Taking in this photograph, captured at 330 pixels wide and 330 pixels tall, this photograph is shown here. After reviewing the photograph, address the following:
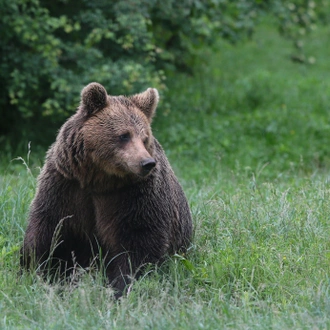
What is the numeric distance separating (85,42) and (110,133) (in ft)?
16.4

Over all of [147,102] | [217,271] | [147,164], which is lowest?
[217,271]

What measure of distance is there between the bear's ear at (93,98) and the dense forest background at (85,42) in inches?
168

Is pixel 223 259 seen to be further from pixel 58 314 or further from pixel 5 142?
pixel 5 142

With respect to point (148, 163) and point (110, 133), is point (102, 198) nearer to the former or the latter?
point (110, 133)

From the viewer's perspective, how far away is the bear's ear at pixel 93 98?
16.6 feet

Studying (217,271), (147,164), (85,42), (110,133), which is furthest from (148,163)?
(85,42)

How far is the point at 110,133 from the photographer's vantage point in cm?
505

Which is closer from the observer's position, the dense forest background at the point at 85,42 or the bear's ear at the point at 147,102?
the bear's ear at the point at 147,102

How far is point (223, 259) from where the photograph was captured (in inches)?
206

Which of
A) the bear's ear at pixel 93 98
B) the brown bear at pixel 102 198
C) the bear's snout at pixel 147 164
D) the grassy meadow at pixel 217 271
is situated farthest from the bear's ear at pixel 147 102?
the grassy meadow at pixel 217 271

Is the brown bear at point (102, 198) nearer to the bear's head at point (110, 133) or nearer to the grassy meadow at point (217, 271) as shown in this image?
the bear's head at point (110, 133)

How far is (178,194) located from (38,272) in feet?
4.24

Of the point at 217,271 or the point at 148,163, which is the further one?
the point at 217,271

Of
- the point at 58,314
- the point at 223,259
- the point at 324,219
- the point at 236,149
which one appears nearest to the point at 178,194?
the point at 223,259
